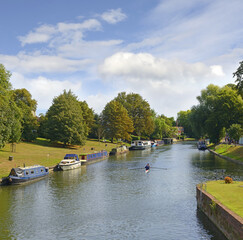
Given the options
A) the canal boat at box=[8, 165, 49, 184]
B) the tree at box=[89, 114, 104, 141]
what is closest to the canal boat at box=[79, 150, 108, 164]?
the canal boat at box=[8, 165, 49, 184]

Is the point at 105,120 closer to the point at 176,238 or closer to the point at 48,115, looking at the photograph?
the point at 48,115

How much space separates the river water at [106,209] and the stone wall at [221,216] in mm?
688

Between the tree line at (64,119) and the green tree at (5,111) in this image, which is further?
the tree line at (64,119)

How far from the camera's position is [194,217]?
26750mm

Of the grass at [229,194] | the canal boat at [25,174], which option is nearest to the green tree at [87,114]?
the canal boat at [25,174]

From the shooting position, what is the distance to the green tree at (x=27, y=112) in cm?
9312

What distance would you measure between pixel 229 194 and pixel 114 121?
108 meters

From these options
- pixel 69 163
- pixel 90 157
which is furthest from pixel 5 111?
pixel 90 157

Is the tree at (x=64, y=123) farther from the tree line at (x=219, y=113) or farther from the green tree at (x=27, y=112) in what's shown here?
the tree line at (x=219, y=113)

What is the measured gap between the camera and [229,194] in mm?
25516

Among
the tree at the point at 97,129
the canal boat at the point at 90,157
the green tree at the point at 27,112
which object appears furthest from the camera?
the tree at the point at 97,129

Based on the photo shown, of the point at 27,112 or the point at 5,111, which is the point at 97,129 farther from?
the point at 5,111

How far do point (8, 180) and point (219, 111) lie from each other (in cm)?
7532

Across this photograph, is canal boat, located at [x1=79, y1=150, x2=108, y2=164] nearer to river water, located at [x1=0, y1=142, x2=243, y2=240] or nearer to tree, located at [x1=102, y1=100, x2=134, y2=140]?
river water, located at [x1=0, y1=142, x2=243, y2=240]
